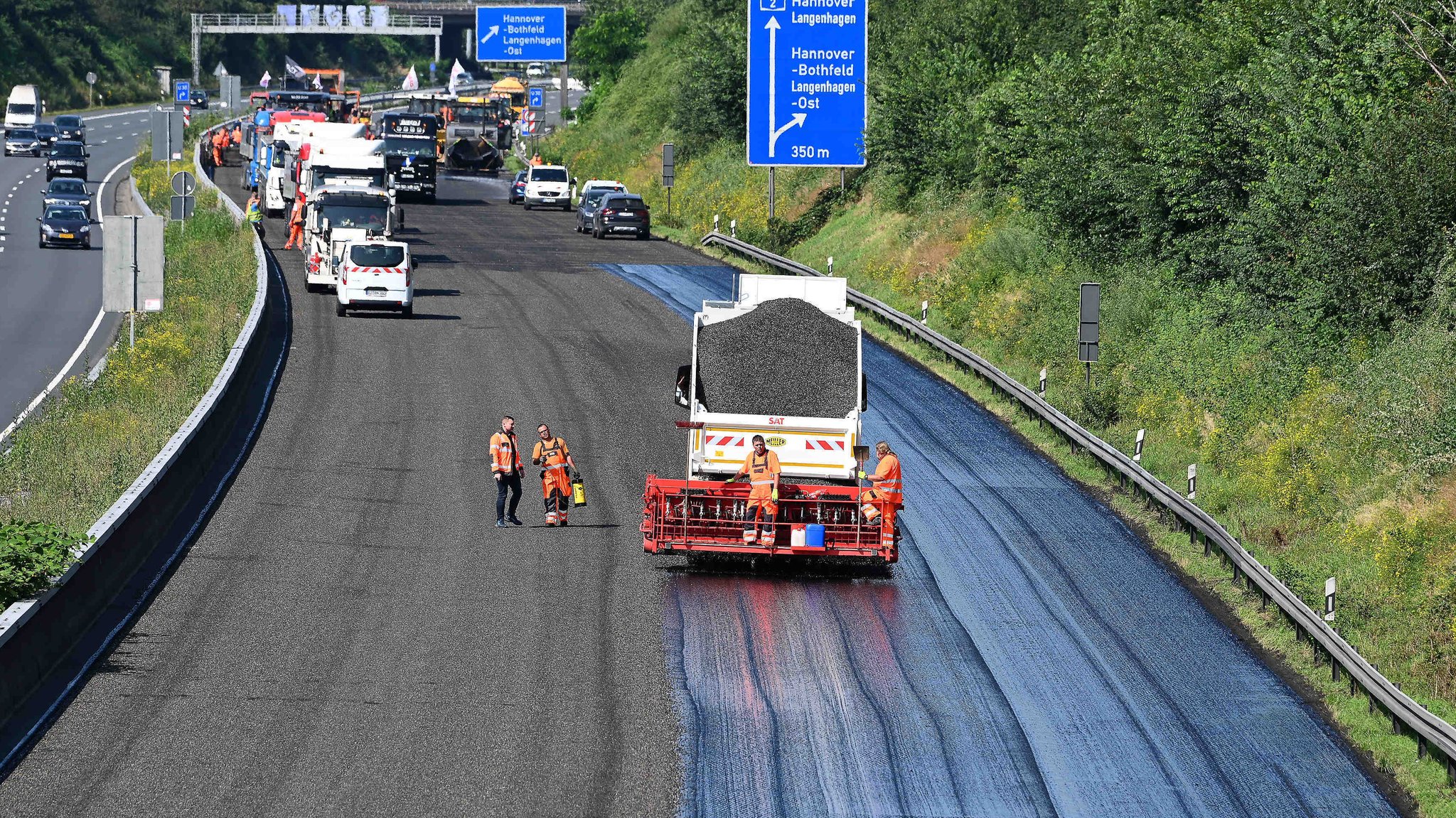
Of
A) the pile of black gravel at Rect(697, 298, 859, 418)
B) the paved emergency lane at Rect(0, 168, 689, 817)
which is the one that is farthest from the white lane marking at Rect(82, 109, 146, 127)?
the pile of black gravel at Rect(697, 298, 859, 418)

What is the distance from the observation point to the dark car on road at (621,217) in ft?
185

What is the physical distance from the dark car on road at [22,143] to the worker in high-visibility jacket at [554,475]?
80.0 m

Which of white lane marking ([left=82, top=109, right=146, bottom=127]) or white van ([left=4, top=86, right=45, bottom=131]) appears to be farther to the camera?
white lane marking ([left=82, top=109, right=146, bottom=127])

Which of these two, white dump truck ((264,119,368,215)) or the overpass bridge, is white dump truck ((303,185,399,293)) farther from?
the overpass bridge

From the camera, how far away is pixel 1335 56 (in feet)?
99.3

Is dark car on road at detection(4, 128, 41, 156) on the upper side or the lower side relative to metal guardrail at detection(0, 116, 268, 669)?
upper

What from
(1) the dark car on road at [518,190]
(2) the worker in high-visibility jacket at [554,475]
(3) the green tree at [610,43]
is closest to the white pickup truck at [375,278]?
(2) the worker in high-visibility jacket at [554,475]

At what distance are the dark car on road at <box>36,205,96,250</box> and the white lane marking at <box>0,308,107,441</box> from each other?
13.7 metres

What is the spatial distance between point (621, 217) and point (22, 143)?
51444mm

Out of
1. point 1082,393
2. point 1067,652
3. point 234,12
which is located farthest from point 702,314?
point 234,12

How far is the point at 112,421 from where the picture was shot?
2586cm

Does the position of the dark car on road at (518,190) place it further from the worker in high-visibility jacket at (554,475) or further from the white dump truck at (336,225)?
the worker in high-visibility jacket at (554,475)

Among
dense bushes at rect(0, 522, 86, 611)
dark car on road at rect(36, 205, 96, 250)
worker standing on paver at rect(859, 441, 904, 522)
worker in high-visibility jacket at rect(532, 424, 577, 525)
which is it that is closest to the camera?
dense bushes at rect(0, 522, 86, 611)

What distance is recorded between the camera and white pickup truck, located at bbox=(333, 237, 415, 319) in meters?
38.4
